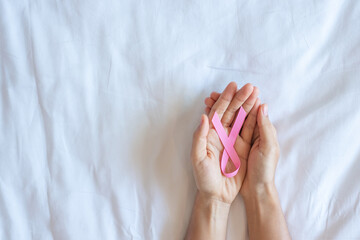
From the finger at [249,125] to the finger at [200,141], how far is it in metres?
0.14

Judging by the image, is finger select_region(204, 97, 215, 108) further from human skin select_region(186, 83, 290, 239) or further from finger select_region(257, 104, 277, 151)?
finger select_region(257, 104, 277, 151)

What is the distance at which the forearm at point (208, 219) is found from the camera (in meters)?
0.78

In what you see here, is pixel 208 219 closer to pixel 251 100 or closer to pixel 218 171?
pixel 218 171

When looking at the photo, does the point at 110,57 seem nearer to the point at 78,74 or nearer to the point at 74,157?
the point at 78,74

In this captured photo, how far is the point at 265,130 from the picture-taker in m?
0.77

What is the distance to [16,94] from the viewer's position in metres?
0.78

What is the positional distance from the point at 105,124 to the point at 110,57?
0.19 metres

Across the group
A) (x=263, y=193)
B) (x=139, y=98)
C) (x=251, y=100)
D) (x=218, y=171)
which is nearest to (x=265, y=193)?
(x=263, y=193)

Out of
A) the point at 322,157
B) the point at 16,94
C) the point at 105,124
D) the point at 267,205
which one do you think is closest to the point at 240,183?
the point at 267,205

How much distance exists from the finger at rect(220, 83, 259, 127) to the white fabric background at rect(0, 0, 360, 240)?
0.05 m

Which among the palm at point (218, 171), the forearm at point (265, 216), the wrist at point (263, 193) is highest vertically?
the palm at point (218, 171)

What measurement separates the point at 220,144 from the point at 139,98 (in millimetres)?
263

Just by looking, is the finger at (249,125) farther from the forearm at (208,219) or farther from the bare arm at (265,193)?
the forearm at (208,219)

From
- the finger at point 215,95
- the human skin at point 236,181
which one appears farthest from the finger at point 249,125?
the finger at point 215,95
